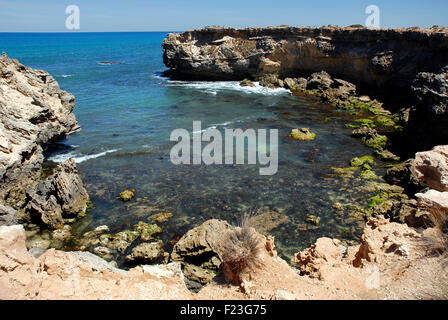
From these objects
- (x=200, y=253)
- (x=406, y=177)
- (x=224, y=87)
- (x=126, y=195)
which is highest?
(x=224, y=87)

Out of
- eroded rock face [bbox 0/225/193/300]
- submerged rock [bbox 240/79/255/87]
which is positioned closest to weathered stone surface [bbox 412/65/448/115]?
eroded rock face [bbox 0/225/193/300]

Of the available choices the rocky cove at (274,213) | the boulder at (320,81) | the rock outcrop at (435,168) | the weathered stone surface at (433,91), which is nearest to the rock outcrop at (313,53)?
the weathered stone surface at (433,91)

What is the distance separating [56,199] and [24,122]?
16.3ft

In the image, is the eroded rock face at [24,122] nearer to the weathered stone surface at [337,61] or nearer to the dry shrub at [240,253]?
the dry shrub at [240,253]

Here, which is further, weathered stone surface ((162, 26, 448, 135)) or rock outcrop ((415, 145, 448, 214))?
weathered stone surface ((162, 26, 448, 135))

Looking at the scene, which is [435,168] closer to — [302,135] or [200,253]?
[200,253]

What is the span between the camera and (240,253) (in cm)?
783

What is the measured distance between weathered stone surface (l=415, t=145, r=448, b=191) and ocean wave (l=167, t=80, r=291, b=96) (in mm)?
36435

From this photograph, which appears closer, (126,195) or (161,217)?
(161,217)

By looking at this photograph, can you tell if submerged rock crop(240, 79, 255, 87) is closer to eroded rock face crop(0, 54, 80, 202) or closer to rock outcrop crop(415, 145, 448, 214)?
eroded rock face crop(0, 54, 80, 202)

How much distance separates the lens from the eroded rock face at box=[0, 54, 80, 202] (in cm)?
1585

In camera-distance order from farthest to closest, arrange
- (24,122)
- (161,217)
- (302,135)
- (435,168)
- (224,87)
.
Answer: (224,87) < (302,135) < (24,122) < (161,217) < (435,168)

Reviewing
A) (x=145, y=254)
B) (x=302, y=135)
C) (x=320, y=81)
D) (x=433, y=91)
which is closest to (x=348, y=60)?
(x=320, y=81)

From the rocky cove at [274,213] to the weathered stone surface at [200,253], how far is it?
0.04 metres
